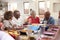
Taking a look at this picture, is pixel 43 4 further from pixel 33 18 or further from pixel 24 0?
pixel 33 18

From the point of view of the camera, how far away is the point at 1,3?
552 centimetres

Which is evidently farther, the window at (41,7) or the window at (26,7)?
the window at (26,7)

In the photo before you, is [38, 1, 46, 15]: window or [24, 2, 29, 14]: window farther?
[24, 2, 29, 14]: window

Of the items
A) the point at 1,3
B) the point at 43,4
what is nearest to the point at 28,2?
the point at 43,4

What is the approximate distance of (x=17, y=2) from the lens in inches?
217

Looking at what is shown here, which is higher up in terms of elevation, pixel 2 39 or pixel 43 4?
pixel 43 4

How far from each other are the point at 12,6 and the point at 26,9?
1.77ft

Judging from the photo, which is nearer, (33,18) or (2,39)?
(2,39)

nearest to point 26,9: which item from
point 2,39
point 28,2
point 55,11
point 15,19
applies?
point 28,2

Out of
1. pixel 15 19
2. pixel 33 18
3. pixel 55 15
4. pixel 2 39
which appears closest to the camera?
pixel 2 39

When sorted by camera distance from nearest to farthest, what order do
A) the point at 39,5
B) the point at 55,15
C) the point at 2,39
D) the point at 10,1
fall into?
the point at 2,39 < the point at 55,15 < the point at 39,5 < the point at 10,1

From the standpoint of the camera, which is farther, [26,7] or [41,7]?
[26,7]

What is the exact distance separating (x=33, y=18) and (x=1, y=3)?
1823mm

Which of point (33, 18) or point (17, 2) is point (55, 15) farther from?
point (17, 2)
